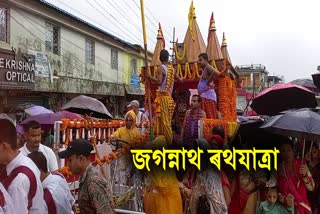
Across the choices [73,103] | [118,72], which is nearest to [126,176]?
[73,103]

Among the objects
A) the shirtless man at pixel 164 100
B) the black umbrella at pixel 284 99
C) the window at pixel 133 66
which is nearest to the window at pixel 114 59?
the window at pixel 133 66

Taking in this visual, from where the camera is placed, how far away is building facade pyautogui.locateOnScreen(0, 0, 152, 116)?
1175 centimetres

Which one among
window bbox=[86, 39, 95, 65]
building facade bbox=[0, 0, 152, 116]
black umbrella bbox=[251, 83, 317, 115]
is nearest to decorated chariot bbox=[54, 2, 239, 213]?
black umbrella bbox=[251, 83, 317, 115]

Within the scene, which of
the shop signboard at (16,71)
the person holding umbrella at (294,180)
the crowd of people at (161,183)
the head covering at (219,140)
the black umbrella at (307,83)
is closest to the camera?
the crowd of people at (161,183)

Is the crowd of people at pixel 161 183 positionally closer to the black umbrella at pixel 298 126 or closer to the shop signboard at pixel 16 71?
the black umbrella at pixel 298 126

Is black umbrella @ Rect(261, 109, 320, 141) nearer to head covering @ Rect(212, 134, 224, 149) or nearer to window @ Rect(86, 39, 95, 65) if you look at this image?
head covering @ Rect(212, 134, 224, 149)

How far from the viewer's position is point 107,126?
6.81m

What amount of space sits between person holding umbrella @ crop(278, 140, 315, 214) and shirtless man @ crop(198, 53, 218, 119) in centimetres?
288

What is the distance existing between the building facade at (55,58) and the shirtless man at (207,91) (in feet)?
20.3

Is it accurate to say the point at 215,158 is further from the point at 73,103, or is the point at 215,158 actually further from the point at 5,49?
the point at 5,49

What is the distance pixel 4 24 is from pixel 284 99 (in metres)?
9.20

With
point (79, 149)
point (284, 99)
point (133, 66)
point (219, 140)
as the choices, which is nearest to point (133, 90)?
point (133, 66)

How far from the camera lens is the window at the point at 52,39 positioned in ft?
47.3

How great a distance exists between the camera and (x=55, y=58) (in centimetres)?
1489
